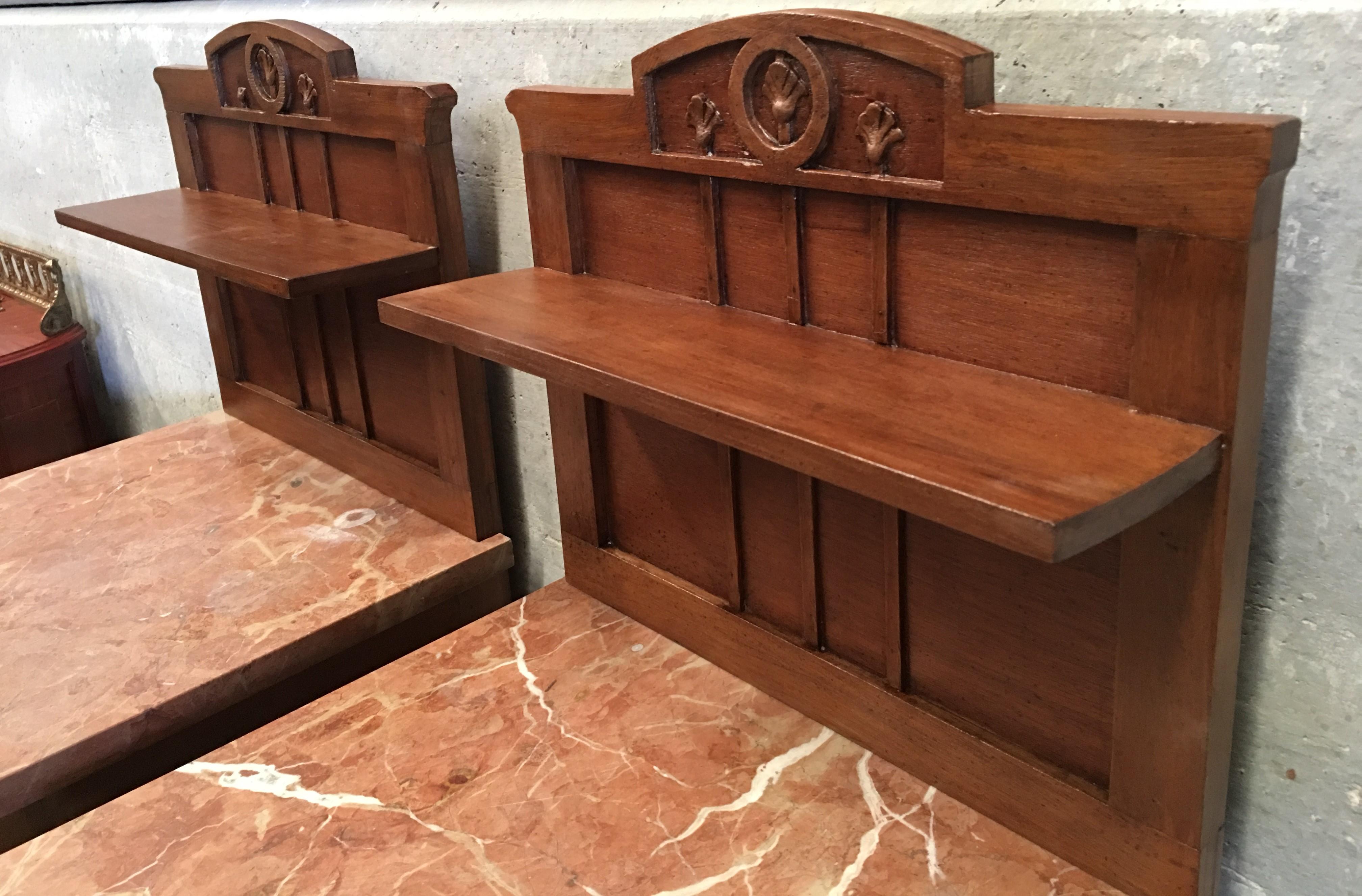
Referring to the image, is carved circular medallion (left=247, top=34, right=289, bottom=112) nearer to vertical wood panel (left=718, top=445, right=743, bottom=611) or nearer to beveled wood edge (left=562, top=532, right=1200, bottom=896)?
beveled wood edge (left=562, top=532, right=1200, bottom=896)

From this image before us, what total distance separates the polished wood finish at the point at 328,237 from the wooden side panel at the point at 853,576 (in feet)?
1.87

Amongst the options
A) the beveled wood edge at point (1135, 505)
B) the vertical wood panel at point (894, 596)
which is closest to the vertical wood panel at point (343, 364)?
the vertical wood panel at point (894, 596)

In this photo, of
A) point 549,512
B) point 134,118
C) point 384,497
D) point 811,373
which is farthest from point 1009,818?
point 134,118

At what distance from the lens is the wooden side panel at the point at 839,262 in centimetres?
98

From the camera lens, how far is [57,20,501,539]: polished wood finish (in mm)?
1401

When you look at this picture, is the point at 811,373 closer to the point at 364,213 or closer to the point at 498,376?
the point at 498,376

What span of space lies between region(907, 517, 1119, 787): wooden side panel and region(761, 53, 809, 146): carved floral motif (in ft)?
1.13

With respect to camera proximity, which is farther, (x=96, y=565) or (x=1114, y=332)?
(x=96, y=565)

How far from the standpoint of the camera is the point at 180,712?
1237 mm

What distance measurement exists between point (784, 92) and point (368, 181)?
2.42 feet

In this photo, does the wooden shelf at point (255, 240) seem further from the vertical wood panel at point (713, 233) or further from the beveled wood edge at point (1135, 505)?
the beveled wood edge at point (1135, 505)

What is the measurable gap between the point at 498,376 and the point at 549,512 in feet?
0.62

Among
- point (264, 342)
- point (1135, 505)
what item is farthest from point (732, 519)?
point (264, 342)

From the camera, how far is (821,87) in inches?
36.5
